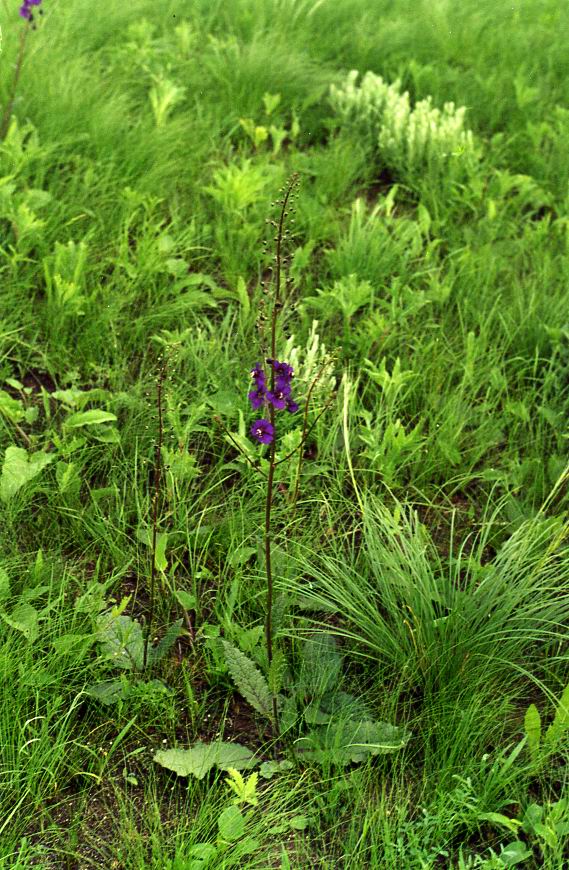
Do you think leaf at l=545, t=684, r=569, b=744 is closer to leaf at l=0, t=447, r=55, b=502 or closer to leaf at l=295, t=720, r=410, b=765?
leaf at l=295, t=720, r=410, b=765

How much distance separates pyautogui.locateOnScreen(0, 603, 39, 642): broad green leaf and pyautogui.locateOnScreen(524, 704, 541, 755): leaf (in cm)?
117

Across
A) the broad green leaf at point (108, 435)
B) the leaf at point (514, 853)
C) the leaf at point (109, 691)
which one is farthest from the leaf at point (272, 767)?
the broad green leaf at point (108, 435)

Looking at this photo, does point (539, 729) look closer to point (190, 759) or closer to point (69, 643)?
point (190, 759)

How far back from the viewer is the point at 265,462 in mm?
2609

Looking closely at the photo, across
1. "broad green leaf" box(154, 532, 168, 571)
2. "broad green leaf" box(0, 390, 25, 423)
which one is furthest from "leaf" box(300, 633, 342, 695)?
"broad green leaf" box(0, 390, 25, 423)

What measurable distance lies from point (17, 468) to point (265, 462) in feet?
2.25

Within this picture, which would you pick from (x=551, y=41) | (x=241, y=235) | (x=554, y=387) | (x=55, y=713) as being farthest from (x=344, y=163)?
(x=55, y=713)

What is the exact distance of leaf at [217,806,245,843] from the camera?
6.09ft

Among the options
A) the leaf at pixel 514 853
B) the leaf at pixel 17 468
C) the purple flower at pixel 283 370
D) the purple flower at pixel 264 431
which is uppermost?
the purple flower at pixel 283 370

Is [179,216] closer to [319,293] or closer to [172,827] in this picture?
[319,293]

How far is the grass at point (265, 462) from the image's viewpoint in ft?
6.65

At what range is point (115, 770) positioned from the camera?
209 cm

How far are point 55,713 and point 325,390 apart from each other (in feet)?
4.08

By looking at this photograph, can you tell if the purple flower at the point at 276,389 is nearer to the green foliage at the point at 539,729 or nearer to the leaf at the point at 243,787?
the leaf at the point at 243,787
